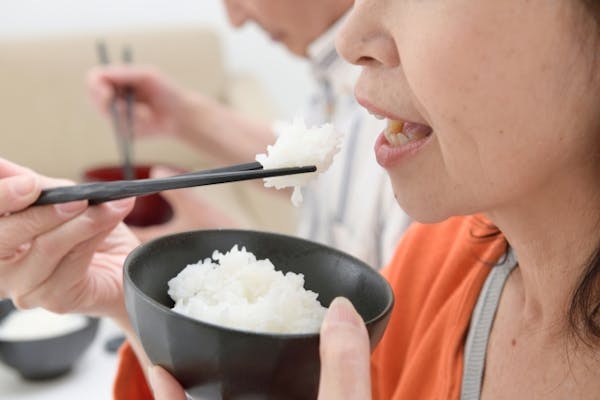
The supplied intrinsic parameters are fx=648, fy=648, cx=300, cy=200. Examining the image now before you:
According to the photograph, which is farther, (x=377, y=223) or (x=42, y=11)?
(x=42, y=11)

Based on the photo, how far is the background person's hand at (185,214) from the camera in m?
1.78

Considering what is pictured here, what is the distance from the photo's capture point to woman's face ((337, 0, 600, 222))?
0.70 meters

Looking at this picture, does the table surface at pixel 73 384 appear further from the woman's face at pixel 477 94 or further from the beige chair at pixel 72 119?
the beige chair at pixel 72 119

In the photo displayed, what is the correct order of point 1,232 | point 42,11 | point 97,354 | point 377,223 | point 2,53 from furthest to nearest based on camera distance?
point 42,11 < point 2,53 < point 377,223 < point 97,354 < point 1,232

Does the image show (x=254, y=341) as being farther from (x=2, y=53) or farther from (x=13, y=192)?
(x=2, y=53)

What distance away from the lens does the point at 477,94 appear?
0.73 meters

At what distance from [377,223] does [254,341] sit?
1235mm

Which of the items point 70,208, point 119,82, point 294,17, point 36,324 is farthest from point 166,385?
point 119,82

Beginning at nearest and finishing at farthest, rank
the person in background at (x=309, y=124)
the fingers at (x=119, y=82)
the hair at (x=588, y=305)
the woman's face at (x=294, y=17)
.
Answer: the hair at (x=588, y=305)
the person in background at (x=309, y=124)
the woman's face at (x=294, y=17)
the fingers at (x=119, y=82)

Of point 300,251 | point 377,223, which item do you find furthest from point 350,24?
point 377,223

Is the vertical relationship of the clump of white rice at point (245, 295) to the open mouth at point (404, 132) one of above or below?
below

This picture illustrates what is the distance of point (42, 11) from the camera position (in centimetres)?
400

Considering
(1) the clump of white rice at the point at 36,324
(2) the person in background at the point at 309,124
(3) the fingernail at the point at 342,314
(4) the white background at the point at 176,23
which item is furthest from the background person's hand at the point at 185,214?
(4) the white background at the point at 176,23

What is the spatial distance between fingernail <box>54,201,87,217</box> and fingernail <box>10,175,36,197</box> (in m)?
0.04
